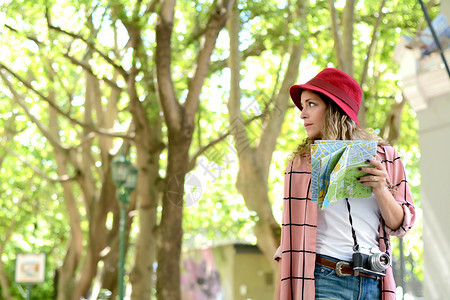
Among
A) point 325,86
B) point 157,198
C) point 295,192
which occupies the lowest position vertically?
point 295,192

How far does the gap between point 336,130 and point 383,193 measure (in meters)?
0.35

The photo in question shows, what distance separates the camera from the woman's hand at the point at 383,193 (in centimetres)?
274

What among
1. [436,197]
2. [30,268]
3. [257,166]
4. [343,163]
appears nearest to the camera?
[343,163]

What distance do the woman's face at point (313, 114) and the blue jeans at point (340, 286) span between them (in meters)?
0.55

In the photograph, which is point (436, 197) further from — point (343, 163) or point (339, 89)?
point (343, 163)

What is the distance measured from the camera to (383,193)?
2.77 metres

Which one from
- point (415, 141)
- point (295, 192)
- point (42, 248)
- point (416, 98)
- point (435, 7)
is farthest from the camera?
point (42, 248)

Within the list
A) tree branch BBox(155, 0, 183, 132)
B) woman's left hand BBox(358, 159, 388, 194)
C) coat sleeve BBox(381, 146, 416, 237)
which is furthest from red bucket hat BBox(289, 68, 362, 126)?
tree branch BBox(155, 0, 183, 132)

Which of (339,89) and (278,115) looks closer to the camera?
(339,89)

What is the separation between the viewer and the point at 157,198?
1230 centimetres

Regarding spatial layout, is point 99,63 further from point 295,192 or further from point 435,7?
point 295,192

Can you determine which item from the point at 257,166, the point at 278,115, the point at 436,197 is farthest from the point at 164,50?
the point at 436,197

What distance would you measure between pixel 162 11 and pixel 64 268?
27.2 feet

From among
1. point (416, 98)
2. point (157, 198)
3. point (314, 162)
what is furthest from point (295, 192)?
point (157, 198)
